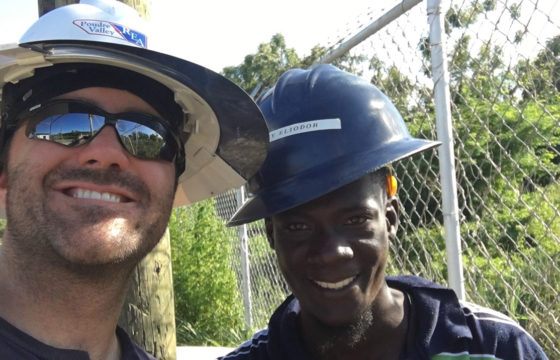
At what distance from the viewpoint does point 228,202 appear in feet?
25.1

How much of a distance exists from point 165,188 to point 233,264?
6179mm

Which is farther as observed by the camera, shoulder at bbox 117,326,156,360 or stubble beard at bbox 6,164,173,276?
shoulder at bbox 117,326,156,360

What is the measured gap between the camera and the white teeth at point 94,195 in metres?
1.95

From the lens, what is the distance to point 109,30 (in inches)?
76.9

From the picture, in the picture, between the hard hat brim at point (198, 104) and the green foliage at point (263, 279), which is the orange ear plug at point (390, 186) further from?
the green foliage at point (263, 279)

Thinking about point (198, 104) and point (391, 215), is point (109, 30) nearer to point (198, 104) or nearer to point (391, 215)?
point (198, 104)

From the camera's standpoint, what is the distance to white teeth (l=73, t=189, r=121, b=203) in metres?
1.95

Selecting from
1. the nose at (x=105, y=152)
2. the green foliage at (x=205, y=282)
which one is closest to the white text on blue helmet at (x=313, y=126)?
the nose at (x=105, y=152)

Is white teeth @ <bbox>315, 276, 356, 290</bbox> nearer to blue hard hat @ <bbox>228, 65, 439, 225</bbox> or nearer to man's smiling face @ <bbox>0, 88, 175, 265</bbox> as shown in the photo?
blue hard hat @ <bbox>228, 65, 439, 225</bbox>

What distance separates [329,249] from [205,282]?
5.98 m

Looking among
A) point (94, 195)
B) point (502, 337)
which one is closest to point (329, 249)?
point (502, 337)

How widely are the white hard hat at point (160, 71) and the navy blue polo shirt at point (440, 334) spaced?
2.05 feet

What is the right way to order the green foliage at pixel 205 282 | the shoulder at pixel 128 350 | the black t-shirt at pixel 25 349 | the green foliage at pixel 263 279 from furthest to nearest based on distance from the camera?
the green foliage at pixel 205 282 < the green foliage at pixel 263 279 < the shoulder at pixel 128 350 < the black t-shirt at pixel 25 349

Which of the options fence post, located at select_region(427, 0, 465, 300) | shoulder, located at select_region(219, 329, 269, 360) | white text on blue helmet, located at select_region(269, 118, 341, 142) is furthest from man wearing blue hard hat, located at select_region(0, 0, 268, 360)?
fence post, located at select_region(427, 0, 465, 300)
